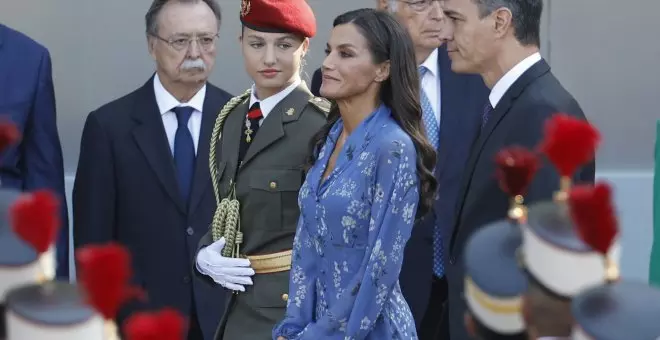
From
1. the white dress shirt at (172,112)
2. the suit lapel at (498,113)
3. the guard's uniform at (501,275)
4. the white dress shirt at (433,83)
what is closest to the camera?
the guard's uniform at (501,275)

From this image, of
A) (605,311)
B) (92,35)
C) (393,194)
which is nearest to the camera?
(605,311)

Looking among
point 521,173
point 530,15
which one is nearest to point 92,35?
point 530,15

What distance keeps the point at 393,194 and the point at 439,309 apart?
1179 millimetres

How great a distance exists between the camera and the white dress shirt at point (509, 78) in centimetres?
382

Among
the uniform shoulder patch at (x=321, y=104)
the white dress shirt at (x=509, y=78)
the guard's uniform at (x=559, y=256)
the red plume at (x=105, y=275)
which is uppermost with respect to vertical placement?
the red plume at (x=105, y=275)

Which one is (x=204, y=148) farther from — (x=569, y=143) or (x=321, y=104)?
(x=569, y=143)

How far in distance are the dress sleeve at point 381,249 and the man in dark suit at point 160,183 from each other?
4.52 ft

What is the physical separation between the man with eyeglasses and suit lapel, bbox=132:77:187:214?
87 cm

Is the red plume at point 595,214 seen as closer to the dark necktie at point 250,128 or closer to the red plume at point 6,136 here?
the red plume at point 6,136

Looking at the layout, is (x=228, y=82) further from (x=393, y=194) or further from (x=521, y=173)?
(x=521, y=173)

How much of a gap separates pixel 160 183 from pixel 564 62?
2.07 meters

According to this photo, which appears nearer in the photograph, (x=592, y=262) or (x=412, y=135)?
(x=592, y=262)

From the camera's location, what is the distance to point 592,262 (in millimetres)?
2074

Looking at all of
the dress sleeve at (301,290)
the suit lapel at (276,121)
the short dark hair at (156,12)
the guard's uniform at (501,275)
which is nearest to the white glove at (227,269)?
the suit lapel at (276,121)
